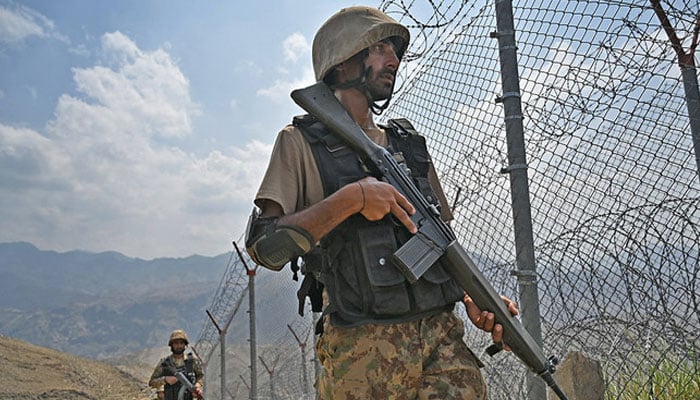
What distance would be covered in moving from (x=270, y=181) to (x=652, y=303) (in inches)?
66.9

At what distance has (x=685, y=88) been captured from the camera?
2.75m

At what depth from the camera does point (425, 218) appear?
6.62 ft

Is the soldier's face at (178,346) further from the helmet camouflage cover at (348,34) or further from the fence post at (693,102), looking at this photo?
the fence post at (693,102)

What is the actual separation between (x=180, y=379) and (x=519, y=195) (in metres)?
5.62

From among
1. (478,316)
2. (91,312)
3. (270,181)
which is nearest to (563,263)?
(478,316)

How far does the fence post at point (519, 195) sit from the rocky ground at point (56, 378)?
15.5 m

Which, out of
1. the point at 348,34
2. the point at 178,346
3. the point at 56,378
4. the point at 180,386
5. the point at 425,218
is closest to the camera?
the point at 425,218

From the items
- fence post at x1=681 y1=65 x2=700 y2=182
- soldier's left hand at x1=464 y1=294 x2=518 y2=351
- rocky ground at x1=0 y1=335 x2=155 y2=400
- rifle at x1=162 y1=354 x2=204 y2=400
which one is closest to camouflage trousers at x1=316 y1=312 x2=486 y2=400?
soldier's left hand at x1=464 y1=294 x2=518 y2=351

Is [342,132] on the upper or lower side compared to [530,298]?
upper

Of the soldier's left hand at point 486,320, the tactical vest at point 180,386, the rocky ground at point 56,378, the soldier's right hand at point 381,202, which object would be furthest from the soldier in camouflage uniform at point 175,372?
the rocky ground at point 56,378

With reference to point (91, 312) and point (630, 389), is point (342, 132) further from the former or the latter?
point (91, 312)

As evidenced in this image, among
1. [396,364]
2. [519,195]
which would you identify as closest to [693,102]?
[519,195]

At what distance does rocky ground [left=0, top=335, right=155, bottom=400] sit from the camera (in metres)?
16.5

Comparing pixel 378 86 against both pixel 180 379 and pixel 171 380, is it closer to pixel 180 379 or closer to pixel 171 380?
pixel 180 379
